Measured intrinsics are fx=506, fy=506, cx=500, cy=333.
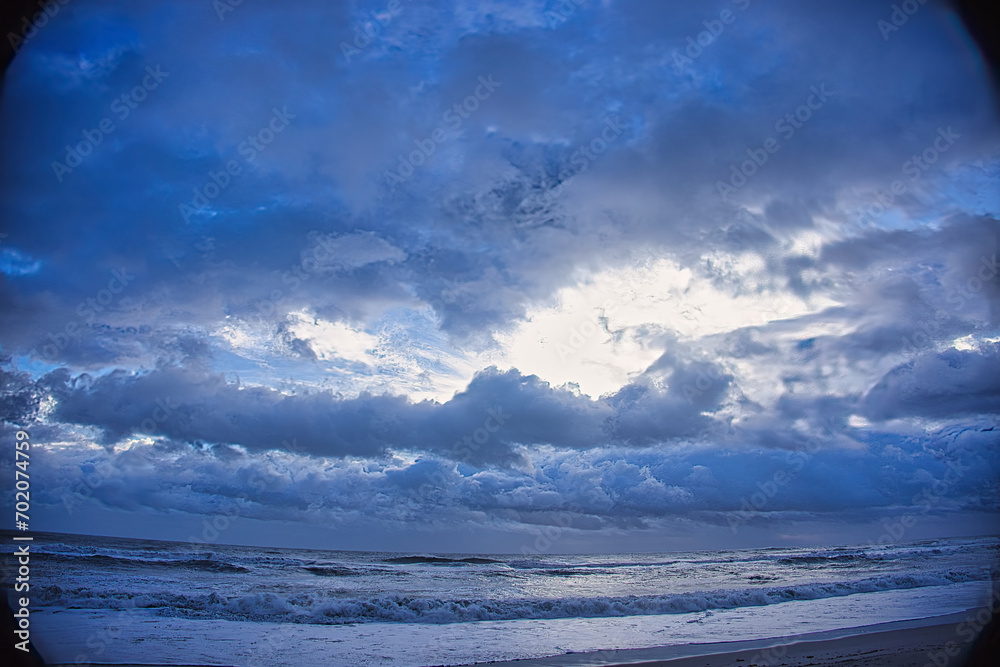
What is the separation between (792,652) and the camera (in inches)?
413

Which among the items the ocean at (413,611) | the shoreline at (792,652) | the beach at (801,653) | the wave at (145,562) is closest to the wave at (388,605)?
the ocean at (413,611)

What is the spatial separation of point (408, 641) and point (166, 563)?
25.6 meters

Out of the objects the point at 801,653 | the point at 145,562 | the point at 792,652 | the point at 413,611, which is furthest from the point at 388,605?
the point at 145,562

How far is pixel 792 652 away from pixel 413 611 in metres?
10.8

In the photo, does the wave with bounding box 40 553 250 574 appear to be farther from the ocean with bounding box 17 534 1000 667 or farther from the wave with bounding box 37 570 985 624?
the wave with bounding box 37 570 985 624

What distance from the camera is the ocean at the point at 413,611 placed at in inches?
429

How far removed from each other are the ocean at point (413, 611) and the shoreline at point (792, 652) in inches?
24.6

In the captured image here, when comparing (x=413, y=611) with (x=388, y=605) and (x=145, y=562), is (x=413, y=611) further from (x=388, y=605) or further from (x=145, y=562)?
(x=145, y=562)

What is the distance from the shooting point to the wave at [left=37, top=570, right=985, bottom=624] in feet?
50.8

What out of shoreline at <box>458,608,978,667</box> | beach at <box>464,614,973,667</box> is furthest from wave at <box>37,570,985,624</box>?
beach at <box>464,614,973,667</box>

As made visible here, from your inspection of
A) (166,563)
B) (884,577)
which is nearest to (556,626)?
(884,577)

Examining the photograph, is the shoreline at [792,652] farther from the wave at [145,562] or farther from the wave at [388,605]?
the wave at [145,562]

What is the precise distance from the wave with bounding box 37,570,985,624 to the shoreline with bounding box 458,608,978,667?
5.81m

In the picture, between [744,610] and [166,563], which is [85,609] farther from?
[744,610]
